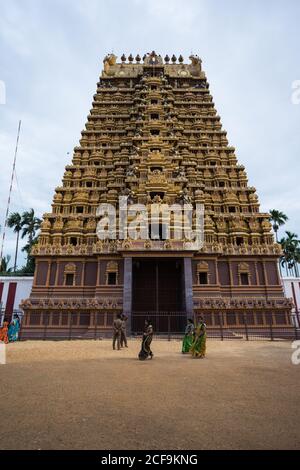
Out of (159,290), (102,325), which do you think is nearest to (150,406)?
(102,325)

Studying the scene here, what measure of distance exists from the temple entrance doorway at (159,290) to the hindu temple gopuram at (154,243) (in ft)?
→ 0.33

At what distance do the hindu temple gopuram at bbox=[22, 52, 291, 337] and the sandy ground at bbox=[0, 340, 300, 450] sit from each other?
531 inches

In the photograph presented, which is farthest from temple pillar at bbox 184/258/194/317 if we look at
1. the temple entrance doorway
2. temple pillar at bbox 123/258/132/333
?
temple pillar at bbox 123/258/132/333

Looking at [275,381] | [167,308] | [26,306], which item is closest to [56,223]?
[26,306]

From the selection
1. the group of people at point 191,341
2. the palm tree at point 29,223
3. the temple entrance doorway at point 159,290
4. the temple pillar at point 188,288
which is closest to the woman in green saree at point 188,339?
the group of people at point 191,341

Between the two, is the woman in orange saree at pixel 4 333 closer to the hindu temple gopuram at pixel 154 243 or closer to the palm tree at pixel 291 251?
the hindu temple gopuram at pixel 154 243

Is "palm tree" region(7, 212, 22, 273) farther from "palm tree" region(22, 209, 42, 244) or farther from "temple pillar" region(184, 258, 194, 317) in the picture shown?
"temple pillar" region(184, 258, 194, 317)

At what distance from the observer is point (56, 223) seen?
1244 inches

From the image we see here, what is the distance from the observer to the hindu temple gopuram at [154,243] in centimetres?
2672

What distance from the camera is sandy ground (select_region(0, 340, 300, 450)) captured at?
462cm

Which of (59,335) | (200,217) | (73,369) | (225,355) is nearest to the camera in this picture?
(73,369)

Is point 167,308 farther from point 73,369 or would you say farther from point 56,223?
point 73,369

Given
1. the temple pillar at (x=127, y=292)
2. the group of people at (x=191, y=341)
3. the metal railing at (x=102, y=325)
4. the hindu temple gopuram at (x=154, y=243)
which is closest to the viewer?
the group of people at (x=191, y=341)
